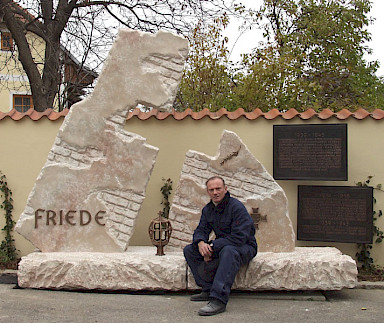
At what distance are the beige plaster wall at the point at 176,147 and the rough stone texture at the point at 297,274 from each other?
1383 mm

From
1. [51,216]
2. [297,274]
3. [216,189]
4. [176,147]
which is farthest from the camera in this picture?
[176,147]

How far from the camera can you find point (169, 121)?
22.0ft

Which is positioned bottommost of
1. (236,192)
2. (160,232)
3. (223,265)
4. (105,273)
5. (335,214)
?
(105,273)

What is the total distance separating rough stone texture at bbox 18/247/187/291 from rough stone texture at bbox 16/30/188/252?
0.45 m

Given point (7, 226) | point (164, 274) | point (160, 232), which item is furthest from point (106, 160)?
point (7, 226)

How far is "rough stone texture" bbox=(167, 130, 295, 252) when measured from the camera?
223 inches

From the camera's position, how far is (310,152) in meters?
6.28

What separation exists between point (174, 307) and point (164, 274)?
1.62 ft

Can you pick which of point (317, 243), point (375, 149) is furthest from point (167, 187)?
point (375, 149)

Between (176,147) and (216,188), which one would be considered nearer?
(216,188)

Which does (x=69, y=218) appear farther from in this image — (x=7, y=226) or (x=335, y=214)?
(x=335, y=214)

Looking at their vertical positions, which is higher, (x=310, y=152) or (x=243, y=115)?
(x=243, y=115)

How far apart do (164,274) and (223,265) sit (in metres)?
0.79

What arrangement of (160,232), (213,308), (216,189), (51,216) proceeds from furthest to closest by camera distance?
(51,216) < (160,232) < (216,189) < (213,308)
